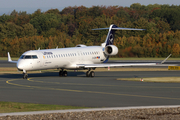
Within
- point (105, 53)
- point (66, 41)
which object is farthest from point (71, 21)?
point (105, 53)

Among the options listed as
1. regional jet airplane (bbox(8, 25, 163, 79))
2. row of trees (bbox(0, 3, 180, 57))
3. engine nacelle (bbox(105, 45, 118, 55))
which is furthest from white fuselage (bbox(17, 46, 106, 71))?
row of trees (bbox(0, 3, 180, 57))

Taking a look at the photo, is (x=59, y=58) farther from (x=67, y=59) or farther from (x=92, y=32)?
(x=92, y=32)

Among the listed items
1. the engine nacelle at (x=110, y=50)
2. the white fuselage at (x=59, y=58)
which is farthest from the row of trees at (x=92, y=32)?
the white fuselage at (x=59, y=58)

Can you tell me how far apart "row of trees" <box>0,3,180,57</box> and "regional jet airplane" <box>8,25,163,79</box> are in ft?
109

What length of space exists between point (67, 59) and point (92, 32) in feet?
243

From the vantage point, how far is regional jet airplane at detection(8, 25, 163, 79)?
31347mm

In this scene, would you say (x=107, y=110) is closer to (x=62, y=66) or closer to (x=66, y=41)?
(x=62, y=66)

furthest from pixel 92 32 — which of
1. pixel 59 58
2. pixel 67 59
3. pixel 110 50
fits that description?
pixel 59 58

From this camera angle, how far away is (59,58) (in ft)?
111

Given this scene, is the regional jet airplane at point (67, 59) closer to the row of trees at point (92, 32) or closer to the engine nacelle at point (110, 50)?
the engine nacelle at point (110, 50)

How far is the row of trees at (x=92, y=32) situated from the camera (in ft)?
257

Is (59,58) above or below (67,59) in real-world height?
above

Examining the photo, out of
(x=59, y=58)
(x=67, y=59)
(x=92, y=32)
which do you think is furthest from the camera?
(x=92, y=32)

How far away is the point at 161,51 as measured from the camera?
77375 millimetres
